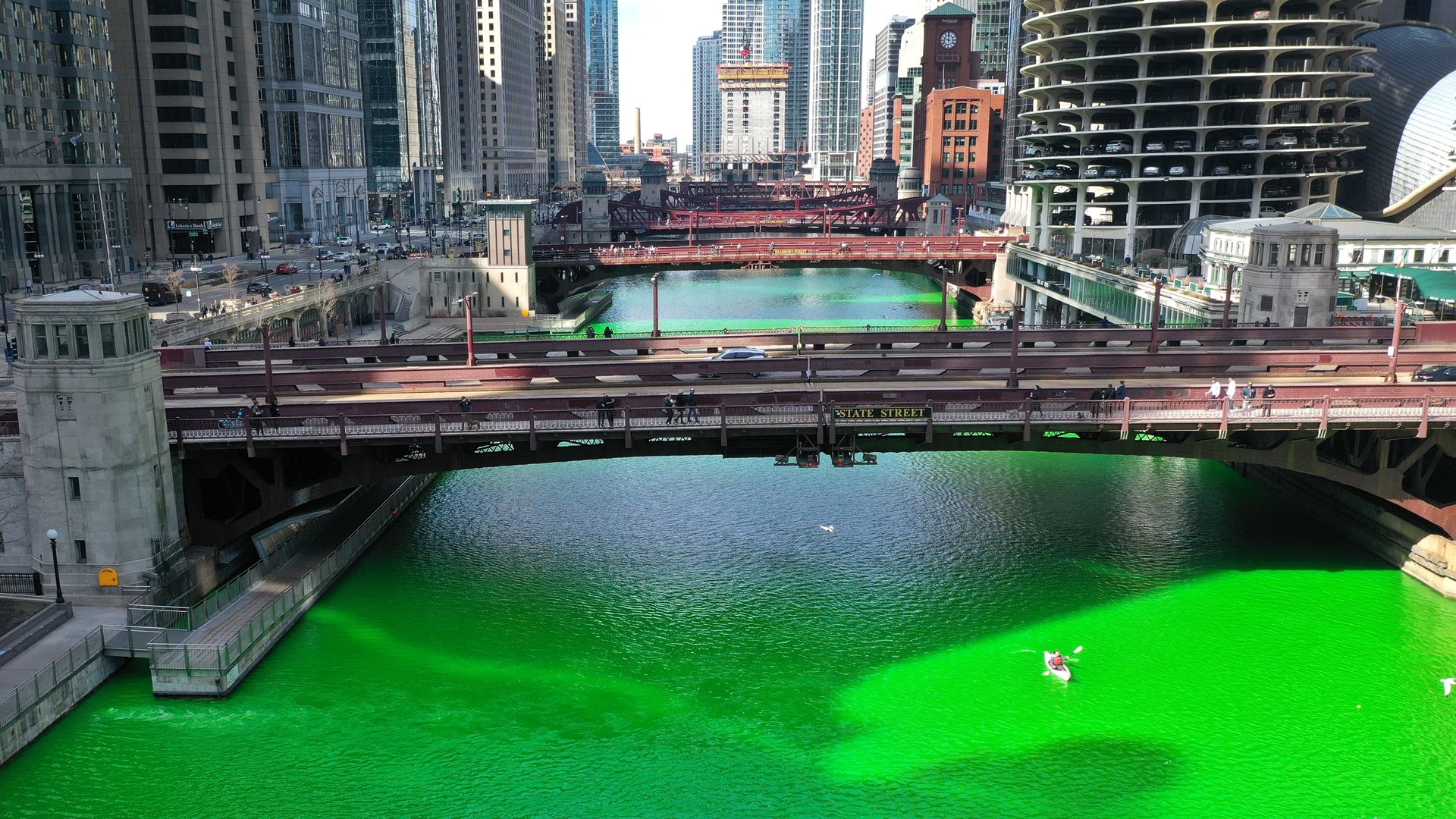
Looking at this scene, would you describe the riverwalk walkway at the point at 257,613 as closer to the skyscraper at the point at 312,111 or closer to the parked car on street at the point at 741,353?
the parked car on street at the point at 741,353

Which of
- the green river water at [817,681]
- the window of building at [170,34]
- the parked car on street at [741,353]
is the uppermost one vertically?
the window of building at [170,34]

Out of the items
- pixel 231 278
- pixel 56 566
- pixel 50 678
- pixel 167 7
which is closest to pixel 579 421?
pixel 56 566

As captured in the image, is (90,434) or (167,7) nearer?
(90,434)

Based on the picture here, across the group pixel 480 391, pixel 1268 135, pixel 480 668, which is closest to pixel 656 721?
pixel 480 668

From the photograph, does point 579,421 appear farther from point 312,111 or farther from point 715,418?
point 312,111

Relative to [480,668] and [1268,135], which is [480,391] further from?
[1268,135]

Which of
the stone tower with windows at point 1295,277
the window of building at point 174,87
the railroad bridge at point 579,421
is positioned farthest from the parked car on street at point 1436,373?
the window of building at point 174,87
